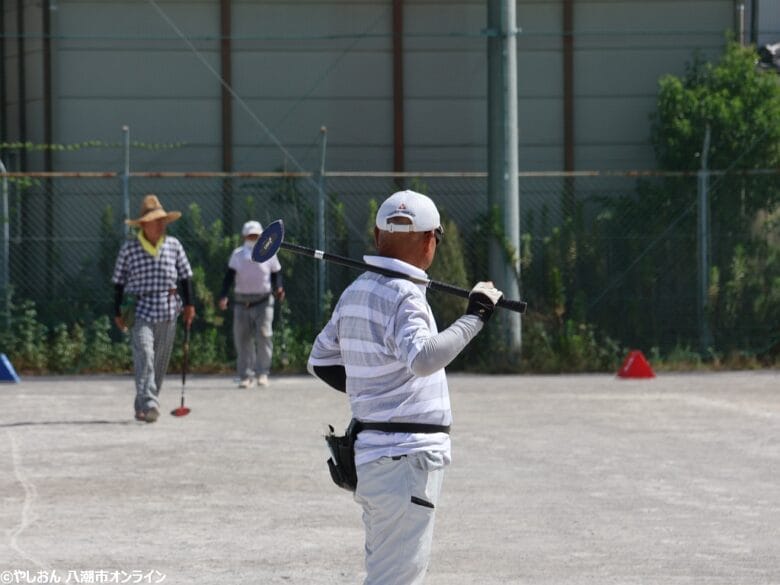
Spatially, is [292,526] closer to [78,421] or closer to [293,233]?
[78,421]

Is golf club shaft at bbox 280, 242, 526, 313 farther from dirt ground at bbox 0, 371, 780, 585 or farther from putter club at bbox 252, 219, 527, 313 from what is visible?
dirt ground at bbox 0, 371, 780, 585

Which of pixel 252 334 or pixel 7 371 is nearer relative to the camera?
pixel 252 334

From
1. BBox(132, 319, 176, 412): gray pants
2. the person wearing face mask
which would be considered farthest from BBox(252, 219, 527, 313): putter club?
the person wearing face mask

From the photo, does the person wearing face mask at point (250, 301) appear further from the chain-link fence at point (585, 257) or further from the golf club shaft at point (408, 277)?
the golf club shaft at point (408, 277)

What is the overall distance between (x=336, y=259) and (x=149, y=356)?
8145 millimetres

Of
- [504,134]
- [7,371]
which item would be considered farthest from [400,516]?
[504,134]

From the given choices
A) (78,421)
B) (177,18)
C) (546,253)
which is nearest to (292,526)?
(78,421)

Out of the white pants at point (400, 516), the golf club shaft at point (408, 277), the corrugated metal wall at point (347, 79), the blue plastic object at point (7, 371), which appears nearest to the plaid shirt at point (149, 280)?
the blue plastic object at point (7, 371)

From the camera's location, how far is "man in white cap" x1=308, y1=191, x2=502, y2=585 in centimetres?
532

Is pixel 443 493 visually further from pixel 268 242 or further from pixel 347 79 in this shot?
pixel 347 79

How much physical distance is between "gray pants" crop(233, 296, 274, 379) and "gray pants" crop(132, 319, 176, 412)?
3.71 m

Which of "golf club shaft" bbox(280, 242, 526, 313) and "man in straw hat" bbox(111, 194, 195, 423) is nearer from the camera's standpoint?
"golf club shaft" bbox(280, 242, 526, 313)

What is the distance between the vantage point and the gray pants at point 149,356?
13586 mm

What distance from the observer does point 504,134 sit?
19.7 m
